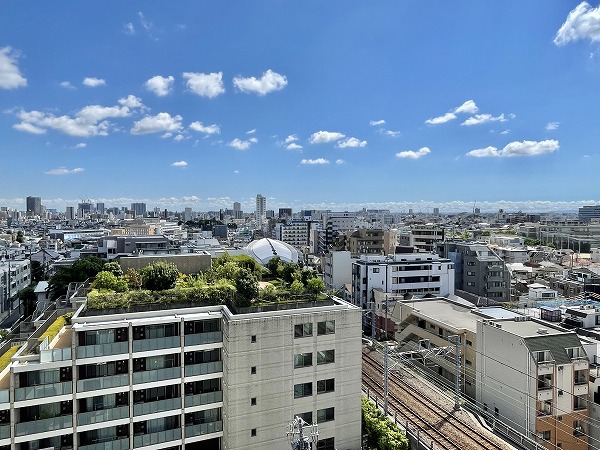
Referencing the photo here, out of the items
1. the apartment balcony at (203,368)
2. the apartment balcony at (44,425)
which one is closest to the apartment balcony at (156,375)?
the apartment balcony at (203,368)

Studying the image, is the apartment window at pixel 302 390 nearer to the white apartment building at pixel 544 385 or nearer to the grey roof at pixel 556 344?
the white apartment building at pixel 544 385

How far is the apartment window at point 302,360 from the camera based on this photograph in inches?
773

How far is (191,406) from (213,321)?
3.88 m

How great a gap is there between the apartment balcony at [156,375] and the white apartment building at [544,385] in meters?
20.3

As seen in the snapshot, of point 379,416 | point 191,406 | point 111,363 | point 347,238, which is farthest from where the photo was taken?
point 347,238

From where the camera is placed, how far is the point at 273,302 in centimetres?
2006

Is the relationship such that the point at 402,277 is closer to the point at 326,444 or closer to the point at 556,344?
the point at 556,344

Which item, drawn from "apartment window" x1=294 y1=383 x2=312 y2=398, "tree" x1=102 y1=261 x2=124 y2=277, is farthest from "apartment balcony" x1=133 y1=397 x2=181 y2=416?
"tree" x1=102 y1=261 x2=124 y2=277

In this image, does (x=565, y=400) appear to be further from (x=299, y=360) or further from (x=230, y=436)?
(x=230, y=436)

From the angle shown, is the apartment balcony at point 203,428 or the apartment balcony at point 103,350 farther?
the apartment balcony at point 203,428

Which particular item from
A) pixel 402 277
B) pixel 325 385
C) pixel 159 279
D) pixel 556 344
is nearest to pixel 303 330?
pixel 325 385

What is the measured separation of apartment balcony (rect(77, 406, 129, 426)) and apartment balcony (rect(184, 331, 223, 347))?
3675 millimetres

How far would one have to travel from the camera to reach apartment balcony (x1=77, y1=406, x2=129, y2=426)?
17281 millimetres

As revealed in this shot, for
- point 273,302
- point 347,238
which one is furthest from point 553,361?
point 347,238
